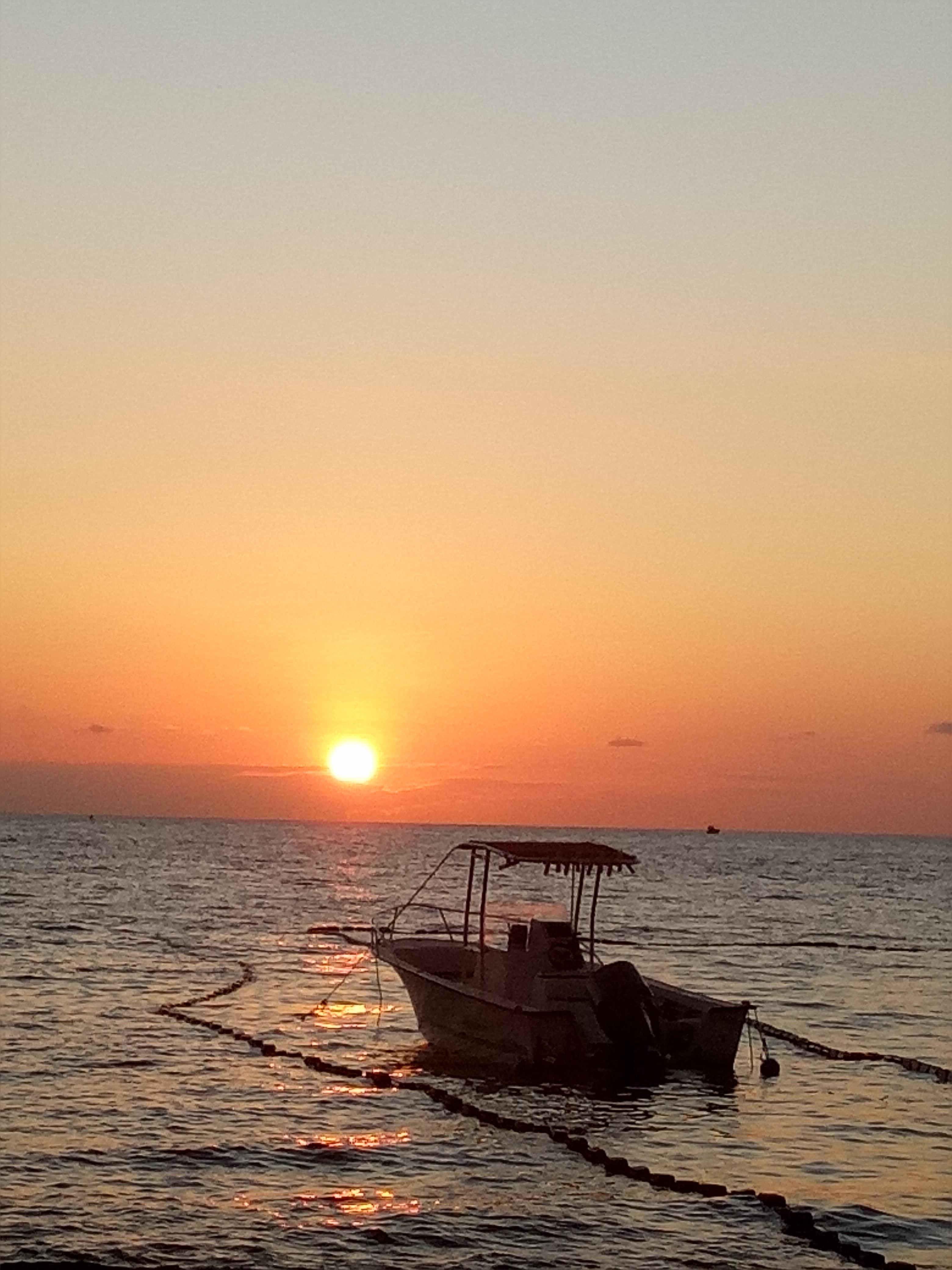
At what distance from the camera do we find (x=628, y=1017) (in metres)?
27.1

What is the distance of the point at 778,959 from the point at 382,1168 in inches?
1427

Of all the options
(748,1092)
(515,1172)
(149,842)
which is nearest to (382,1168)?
(515,1172)

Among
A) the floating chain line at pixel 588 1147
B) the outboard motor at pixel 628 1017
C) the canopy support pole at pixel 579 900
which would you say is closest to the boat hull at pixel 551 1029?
the outboard motor at pixel 628 1017

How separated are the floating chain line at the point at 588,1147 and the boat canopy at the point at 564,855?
4660mm

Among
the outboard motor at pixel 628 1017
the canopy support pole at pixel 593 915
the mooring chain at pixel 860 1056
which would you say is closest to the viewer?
the outboard motor at pixel 628 1017

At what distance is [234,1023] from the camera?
113 ft

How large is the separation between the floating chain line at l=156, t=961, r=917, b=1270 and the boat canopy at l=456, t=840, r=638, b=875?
466 cm

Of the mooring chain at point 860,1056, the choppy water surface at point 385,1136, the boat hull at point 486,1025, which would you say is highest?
the boat hull at point 486,1025

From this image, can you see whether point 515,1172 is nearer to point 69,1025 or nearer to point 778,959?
point 69,1025

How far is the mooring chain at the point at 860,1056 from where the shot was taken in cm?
3027

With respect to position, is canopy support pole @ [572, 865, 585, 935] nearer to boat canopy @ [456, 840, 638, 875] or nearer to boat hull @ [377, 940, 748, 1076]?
boat canopy @ [456, 840, 638, 875]

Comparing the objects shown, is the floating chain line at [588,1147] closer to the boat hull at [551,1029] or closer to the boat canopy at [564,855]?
the boat hull at [551,1029]

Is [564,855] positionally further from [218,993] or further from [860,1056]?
[218,993]

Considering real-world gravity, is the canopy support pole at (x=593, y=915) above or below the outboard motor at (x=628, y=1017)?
above
